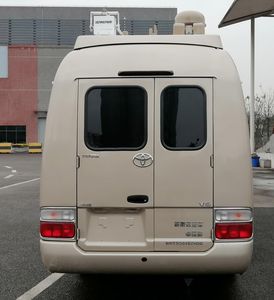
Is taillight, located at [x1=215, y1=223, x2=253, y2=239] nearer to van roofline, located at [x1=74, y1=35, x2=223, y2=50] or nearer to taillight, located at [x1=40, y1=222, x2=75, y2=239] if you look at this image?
taillight, located at [x1=40, y1=222, x2=75, y2=239]

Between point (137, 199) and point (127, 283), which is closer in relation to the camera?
point (137, 199)

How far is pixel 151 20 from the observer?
226 ft

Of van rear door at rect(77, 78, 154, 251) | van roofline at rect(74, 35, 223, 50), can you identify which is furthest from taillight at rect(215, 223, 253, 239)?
van roofline at rect(74, 35, 223, 50)

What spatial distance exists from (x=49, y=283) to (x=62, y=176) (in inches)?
70.2

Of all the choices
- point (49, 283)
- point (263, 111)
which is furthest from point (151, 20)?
point (49, 283)

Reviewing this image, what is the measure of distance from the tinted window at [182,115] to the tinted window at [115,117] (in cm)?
20

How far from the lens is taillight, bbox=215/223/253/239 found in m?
4.62

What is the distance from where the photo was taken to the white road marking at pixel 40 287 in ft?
17.8

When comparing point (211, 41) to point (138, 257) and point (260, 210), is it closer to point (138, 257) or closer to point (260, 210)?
point (138, 257)

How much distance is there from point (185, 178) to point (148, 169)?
1.12 ft

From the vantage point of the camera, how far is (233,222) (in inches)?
182

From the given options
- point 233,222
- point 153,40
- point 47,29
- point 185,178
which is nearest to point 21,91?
point 47,29

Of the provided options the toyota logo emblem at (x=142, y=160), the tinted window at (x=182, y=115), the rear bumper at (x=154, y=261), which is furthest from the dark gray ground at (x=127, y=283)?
the tinted window at (x=182, y=115)

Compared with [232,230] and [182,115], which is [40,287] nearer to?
[232,230]
